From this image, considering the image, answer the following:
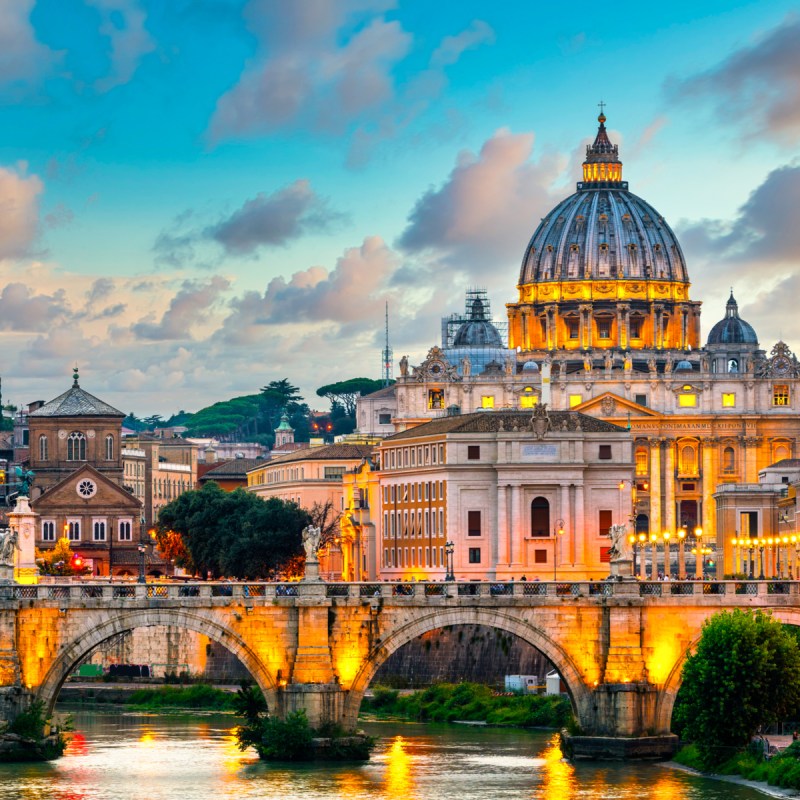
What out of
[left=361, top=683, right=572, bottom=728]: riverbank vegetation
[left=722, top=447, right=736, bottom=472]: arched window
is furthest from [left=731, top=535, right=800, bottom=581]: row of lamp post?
[left=722, top=447, right=736, bottom=472]: arched window

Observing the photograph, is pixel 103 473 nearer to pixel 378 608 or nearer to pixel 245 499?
pixel 245 499

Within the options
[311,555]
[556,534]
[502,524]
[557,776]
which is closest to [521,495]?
[502,524]

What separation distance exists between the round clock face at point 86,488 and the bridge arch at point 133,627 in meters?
85.6

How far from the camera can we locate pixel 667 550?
4835 inches

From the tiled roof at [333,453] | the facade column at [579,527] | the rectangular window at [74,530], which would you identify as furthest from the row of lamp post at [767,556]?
the rectangular window at [74,530]

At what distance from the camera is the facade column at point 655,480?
176 m

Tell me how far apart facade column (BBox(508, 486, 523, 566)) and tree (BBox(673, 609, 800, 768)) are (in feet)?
195

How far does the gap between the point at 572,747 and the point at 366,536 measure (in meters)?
69.2

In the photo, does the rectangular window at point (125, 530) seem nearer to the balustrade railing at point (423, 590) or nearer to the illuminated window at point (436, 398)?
the illuminated window at point (436, 398)

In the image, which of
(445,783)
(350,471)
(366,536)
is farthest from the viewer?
(350,471)

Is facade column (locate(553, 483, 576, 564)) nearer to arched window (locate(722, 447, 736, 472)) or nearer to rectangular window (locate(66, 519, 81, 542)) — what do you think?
rectangular window (locate(66, 519, 81, 542))

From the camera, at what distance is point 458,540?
138m

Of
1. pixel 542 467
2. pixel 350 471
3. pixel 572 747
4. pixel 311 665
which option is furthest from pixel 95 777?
pixel 350 471

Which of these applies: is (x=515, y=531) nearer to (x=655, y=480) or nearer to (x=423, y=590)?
(x=655, y=480)
